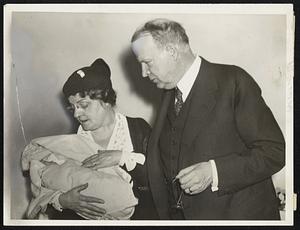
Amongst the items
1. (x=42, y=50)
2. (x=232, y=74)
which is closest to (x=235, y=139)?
(x=232, y=74)

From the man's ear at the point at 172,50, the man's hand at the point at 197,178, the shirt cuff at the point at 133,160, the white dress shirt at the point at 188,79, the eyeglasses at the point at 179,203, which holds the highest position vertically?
the man's ear at the point at 172,50

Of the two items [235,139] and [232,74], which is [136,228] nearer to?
[235,139]

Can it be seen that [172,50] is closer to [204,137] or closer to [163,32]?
[163,32]

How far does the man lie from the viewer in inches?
73.7

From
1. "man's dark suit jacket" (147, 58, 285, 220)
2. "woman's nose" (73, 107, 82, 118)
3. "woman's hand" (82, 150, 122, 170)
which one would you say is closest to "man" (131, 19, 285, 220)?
"man's dark suit jacket" (147, 58, 285, 220)

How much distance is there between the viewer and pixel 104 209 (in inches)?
75.2

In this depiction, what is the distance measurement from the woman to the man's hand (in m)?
0.14

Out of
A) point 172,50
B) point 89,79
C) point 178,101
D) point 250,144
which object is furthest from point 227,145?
point 89,79

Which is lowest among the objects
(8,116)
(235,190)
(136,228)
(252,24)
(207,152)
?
(136,228)

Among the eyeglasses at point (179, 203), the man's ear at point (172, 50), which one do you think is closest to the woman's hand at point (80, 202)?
the eyeglasses at point (179, 203)

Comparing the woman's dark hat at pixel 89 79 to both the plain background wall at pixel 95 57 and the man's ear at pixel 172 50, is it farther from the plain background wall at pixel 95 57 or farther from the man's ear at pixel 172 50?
the man's ear at pixel 172 50

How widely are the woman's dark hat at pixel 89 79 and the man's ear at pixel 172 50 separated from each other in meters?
0.21

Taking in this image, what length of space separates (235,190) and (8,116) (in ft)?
2.63

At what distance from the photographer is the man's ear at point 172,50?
1.88m
